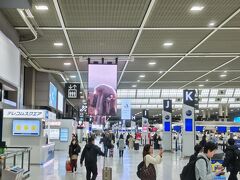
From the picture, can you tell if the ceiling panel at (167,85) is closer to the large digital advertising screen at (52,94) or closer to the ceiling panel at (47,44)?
the large digital advertising screen at (52,94)

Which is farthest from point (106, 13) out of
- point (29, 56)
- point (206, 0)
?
point (29, 56)

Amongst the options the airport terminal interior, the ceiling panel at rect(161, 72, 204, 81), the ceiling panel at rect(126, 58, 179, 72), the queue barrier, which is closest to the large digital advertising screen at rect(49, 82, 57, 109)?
the airport terminal interior

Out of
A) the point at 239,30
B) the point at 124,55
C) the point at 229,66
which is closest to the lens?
the point at 239,30

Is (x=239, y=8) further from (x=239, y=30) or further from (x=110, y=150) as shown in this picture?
(x=110, y=150)

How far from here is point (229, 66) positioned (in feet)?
72.3

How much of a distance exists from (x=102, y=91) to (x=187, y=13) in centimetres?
492

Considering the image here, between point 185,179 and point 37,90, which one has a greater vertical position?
point 37,90

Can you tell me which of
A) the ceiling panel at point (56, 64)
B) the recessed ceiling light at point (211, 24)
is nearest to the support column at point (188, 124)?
the ceiling panel at point (56, 64)

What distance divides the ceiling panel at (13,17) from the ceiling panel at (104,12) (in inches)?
57.5

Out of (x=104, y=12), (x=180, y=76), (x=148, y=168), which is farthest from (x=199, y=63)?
(x=148, y=168)

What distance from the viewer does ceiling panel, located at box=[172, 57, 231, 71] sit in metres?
19.9

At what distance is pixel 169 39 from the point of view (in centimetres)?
1576

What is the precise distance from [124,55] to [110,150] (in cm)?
1047

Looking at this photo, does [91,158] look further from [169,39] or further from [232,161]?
[169,39]
